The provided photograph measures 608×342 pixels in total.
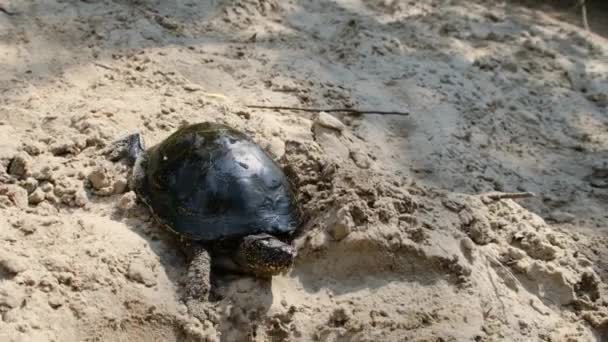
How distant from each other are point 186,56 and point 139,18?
0.62 meters

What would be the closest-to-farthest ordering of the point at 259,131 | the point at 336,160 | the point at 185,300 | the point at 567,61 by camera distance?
1. the point at 185,300
2. the point at 336,160
3. the point at 259,131
4. the point at 567,61

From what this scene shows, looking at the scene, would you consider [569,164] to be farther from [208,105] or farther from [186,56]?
[186,56]

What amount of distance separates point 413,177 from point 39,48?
8.96 feet

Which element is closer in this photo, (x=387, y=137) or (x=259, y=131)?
(x=259, y=131)

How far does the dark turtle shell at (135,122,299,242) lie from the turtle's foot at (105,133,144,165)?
169mm

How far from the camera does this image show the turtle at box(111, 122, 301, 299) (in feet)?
9.88

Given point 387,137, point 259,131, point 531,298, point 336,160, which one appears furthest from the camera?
point 387,137

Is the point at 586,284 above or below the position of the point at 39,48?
above

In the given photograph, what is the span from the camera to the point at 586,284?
345 centimetres

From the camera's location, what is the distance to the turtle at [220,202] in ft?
9.88

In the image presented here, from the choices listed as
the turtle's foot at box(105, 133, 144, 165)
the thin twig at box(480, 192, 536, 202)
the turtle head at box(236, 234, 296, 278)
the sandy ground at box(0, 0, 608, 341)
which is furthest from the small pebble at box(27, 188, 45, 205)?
the thin twig at box(480, 192, 536, 202)

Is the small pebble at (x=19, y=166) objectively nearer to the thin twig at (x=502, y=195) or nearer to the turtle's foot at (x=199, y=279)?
the turtle's foot at (x=199, y=279)

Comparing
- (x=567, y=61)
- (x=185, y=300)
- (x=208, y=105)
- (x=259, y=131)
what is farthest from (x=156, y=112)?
(x=567, y=61)

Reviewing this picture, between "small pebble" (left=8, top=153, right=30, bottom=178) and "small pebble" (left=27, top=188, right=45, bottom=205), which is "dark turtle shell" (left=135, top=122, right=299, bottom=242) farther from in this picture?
"small pebble" (left=8, top=153, right=30, bottom=178)
